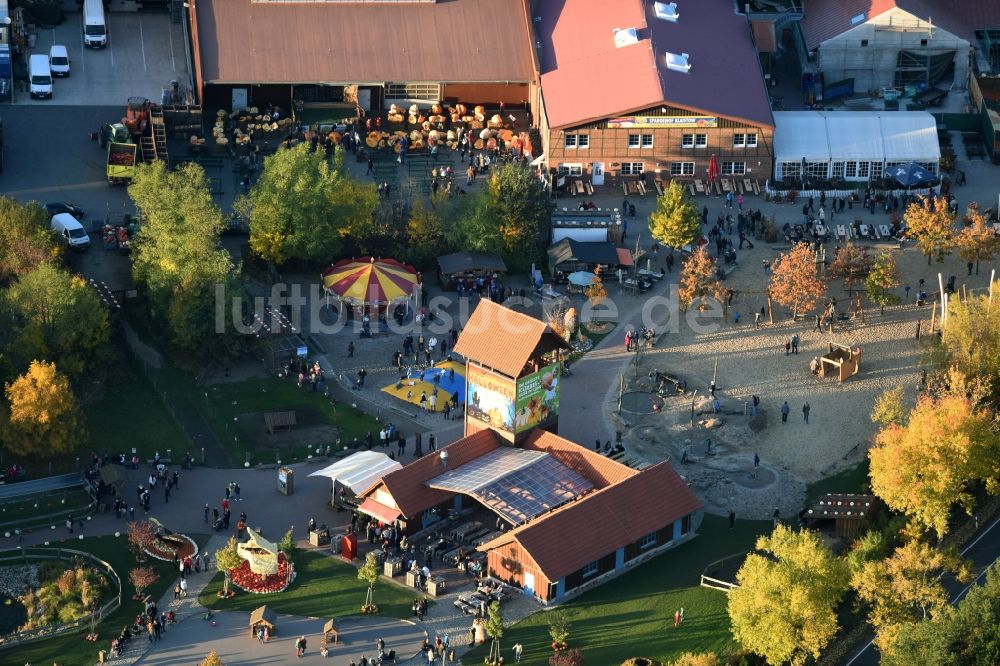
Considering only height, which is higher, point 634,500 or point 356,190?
point 356,190

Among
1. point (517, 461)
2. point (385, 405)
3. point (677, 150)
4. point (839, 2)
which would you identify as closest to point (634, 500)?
point (517, 461)

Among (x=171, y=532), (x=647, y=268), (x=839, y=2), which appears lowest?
(x=171, y=532)

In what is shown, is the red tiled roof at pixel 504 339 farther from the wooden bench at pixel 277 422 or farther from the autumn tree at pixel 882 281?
the autumn tree at pixel 882 281

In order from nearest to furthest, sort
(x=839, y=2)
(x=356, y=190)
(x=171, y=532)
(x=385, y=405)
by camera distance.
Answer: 1. (x=171, y=532)
2. (x=385, y=405)
3. (x=356, y=190)
4. (x=839, y=2)

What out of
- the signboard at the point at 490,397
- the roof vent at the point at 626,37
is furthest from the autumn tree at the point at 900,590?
the roof vent at the point at 626,37

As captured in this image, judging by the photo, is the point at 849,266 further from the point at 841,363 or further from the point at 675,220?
the point at 675,220

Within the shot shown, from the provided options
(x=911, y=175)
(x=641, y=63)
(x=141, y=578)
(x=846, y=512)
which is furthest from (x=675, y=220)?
(x=141, y=578)

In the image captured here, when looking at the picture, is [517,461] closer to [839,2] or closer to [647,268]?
[647,268]
